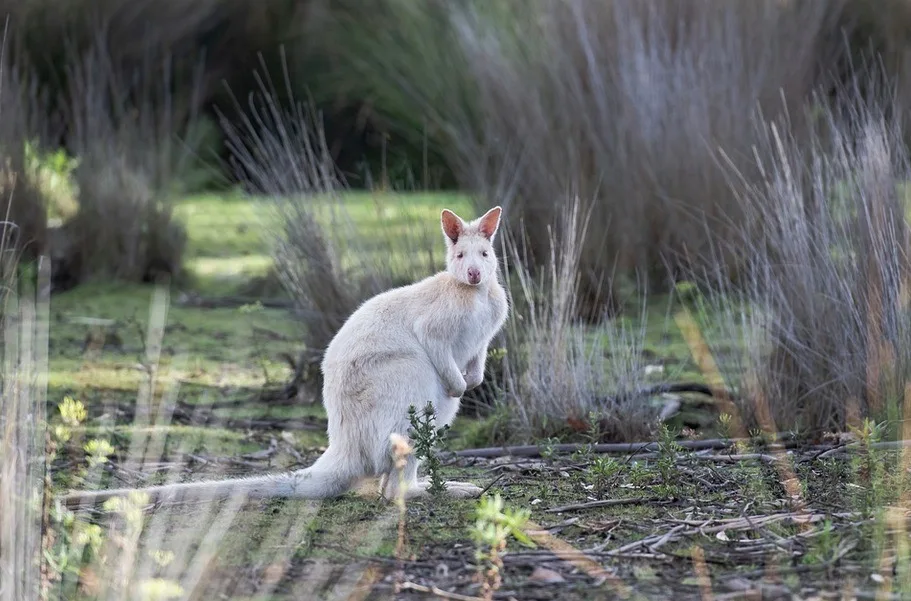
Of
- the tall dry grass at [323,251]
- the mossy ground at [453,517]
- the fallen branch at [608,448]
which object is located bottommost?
the fallen branch at [608,448]

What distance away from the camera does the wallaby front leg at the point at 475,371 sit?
3.87 metres

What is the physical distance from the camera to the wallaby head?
12.0 feet

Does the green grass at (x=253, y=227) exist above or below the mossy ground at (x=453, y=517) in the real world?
above

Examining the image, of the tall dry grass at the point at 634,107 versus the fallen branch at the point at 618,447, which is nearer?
the fallen branch at the point at 618,447

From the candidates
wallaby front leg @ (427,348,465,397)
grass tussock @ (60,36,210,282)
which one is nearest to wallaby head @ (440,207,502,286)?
wallaby front leg @ (427,348,465,397)

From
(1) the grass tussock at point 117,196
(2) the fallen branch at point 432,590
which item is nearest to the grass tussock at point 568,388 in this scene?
(2) the fallen branch at point 432,590

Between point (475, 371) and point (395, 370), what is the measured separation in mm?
412

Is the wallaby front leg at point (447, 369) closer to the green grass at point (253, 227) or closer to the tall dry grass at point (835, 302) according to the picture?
the tall dry grass at point (835, 302)

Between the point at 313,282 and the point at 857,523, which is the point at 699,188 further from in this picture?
the point at 857,523

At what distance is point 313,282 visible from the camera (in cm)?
543

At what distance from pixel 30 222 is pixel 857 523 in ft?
17.9

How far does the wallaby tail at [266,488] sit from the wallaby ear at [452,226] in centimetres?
71

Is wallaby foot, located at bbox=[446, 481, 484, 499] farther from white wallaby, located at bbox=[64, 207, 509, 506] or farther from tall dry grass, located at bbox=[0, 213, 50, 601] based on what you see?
tall dry grass, located at bbox=[0, 213, 50, 601]

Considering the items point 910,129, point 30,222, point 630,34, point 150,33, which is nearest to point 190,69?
point 150,33
